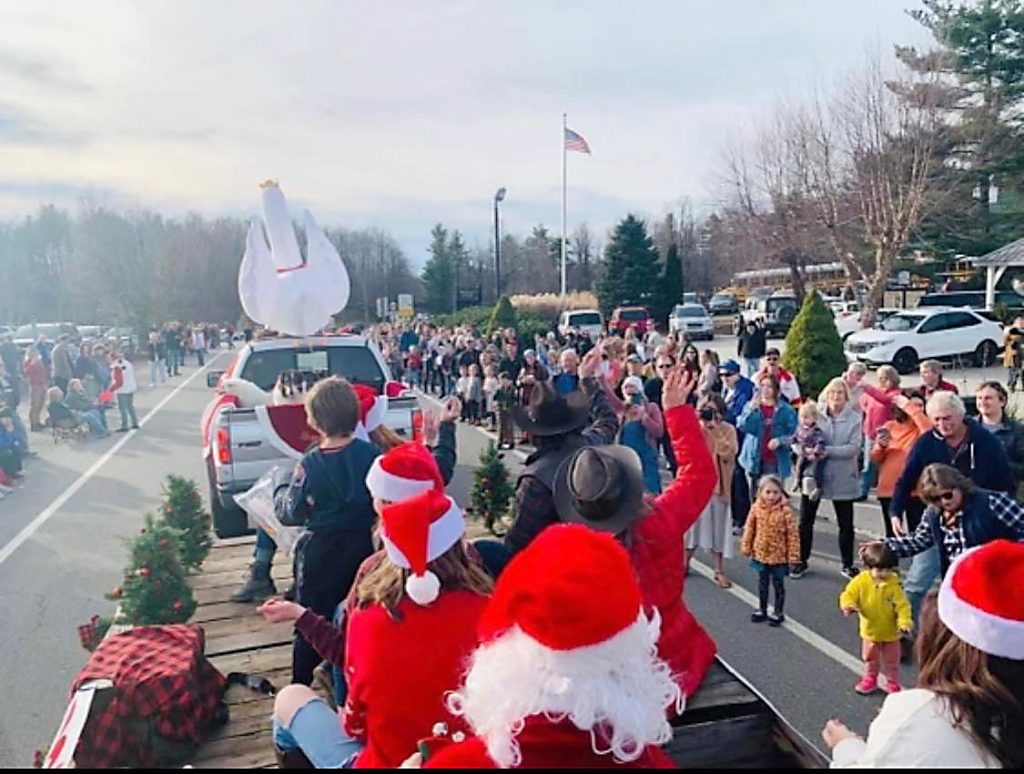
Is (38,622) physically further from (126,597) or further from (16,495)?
(16,495)

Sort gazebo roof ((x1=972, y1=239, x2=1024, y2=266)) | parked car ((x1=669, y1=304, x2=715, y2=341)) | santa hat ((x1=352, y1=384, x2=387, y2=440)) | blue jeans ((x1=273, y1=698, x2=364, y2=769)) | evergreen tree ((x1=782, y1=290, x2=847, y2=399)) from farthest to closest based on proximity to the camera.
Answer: parked car ((x1=669, y1=304, x2=715, y2=341))
gazebo roof ((x1=972, y1=239, x2=1024, y2=266))
evergreen tree ((x1=782, y1=290, x2=847, y2=399))
santa hat ((x1=352, y1=384, x2=387, y2=440))
blue jeans ((x1=273, y1=698, x2=364, y2=769))

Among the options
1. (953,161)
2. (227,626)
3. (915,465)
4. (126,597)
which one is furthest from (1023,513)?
(953,161)

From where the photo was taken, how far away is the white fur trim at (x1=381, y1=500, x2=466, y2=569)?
8.67ft

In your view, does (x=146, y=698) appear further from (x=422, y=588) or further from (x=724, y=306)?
(x=724, y=306)

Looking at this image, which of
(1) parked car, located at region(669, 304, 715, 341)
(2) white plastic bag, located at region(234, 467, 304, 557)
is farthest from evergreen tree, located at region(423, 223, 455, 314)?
(2) white plastic bag, located at region(234, 467, 304, 557)

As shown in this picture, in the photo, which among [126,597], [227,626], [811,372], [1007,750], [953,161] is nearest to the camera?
[1007,750]

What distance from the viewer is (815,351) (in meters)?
15.5

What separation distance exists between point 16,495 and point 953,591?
12.1 metres

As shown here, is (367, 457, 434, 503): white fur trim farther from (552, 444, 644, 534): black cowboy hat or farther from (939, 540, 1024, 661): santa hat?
(939, 540, 1024, 661): santa hat

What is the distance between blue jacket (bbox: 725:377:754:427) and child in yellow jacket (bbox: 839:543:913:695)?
464 cm

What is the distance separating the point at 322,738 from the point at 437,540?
3.08 feet

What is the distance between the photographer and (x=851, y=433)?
23.4 ft

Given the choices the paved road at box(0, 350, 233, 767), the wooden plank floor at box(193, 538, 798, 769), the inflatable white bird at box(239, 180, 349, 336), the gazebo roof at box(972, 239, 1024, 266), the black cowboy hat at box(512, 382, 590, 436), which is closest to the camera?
the wooden plank floor at box(193, 538, 798, 769)

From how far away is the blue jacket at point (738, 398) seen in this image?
970 cm
